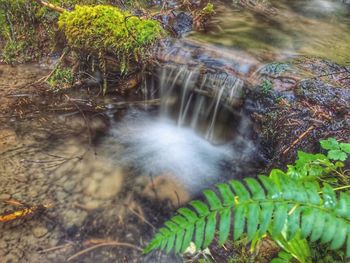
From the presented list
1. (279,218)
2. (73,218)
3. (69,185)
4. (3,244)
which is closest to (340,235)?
(279,218)

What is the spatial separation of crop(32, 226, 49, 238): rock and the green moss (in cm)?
261

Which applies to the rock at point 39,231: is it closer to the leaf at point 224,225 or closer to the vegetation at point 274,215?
the vegetation at point 274,215

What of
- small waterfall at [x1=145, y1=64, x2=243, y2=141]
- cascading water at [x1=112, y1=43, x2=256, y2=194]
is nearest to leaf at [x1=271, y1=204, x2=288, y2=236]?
cascading water at [x1=112, y1=43, x2=256, y2=194]

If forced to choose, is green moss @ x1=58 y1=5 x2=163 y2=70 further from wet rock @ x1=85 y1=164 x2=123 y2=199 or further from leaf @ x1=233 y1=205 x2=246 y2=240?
leaf @ x1=233 y1=205 x2=246 y2=240

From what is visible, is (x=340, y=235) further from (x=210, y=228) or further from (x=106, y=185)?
(x=106, y=185)

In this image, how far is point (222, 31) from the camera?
212 inches

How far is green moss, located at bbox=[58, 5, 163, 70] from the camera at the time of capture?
4.44 metres

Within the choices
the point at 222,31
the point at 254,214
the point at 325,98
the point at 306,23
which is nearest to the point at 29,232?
the point at 254,214

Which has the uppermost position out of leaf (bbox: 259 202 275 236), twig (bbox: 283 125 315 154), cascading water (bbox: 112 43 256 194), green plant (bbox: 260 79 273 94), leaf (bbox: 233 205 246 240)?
leaf (bbox: 259 202 275 236)

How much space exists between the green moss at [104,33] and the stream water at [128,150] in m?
0.48

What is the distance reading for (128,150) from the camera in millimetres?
3809

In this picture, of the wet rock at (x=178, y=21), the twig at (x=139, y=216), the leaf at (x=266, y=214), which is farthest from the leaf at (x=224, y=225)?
the wet rock at (x=178, y=21)

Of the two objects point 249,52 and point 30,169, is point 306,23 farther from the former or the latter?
point 30,169

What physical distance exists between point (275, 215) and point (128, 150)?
8.69 feet
